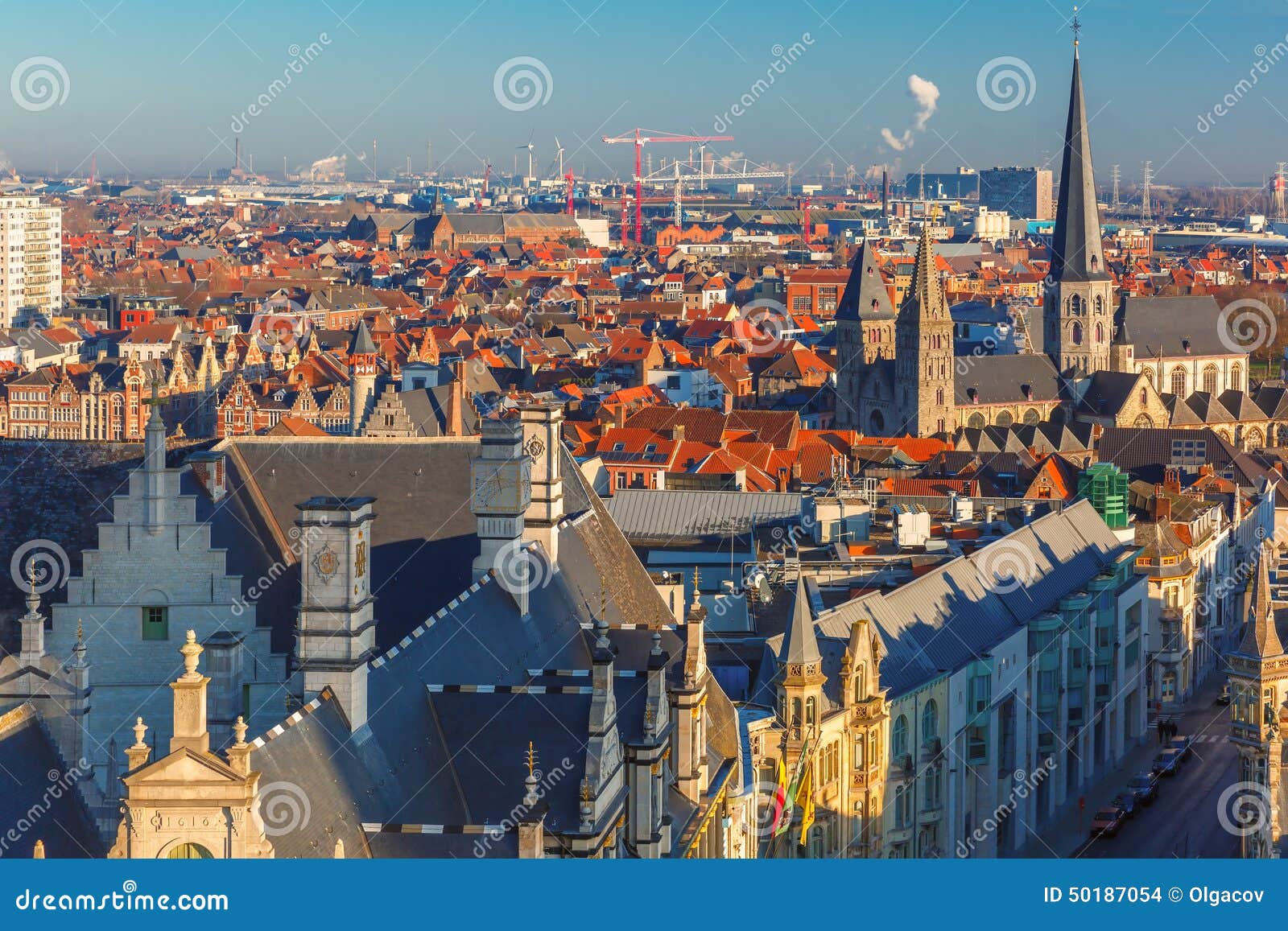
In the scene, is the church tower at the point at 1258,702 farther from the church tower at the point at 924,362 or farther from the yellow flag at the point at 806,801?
the church tower at the point at 924,362

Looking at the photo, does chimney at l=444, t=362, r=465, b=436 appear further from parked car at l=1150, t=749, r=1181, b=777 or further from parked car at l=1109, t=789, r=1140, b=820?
parked car at l=1109, t=789, r=1140, b=820

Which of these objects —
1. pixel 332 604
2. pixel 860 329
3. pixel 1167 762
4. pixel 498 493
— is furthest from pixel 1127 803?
pixel 860 329

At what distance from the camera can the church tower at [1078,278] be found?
71812 millimetres

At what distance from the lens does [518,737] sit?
508 inches

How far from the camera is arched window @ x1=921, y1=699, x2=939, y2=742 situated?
80.8ft

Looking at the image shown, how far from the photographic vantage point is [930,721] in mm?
24859

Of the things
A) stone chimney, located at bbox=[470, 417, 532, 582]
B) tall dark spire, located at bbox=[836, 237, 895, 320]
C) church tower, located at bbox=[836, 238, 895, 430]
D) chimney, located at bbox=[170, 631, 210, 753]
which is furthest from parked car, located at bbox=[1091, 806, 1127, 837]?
tall dark spire, located at bbox=[836, 237, 895, 320]

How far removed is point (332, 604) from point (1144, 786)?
1972cm

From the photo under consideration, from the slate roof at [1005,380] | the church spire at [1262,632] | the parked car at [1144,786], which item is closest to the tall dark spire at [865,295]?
the slate roof at [1005,380]

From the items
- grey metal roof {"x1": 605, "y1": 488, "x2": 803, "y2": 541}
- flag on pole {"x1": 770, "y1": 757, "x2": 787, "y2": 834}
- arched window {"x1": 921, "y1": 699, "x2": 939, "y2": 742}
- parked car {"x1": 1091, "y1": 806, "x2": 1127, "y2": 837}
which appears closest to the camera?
flag on pole {"x1": 770, "y1": 757, "x2": 787, "y2": 834}

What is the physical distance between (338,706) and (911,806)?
511 inches

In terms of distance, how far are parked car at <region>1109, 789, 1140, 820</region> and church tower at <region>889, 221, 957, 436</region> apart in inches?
1347

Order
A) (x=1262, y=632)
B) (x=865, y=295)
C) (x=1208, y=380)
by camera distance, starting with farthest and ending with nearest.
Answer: (x=1208, y=380), (x=865, y=295), (x=1262, y=632)

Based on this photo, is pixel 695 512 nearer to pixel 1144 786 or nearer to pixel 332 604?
pixel 1144 786
